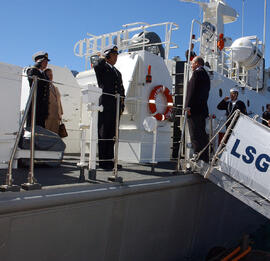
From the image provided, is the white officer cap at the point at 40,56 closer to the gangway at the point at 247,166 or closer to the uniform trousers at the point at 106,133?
the uniform trousers at the point at 106,133

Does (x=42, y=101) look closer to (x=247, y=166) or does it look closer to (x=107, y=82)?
(x=107, y=82)

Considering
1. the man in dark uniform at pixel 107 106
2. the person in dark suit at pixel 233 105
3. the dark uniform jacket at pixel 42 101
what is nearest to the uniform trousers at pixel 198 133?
the person in dark suit at pixel 233 105

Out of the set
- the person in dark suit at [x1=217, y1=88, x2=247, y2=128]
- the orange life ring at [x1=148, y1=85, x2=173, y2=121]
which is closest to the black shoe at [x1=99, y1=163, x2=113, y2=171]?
the orange life ring at [x1=148, y1=85, x2=173, y2=121]

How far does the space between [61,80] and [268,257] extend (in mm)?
5063

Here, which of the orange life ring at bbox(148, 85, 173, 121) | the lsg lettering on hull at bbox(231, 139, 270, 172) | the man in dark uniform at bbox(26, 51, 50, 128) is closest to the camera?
the lsg lettering on hull at bbox(231, 139, 270, 172)

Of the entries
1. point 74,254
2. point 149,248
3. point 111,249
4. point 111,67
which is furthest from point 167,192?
point 111,67

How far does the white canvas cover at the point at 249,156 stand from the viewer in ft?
12.2

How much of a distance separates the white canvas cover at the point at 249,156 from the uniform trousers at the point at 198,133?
670 mm

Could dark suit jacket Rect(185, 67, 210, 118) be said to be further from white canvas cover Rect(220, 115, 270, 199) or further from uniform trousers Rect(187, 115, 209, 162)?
white canvas cover Rect(220, 115, 270, 199)

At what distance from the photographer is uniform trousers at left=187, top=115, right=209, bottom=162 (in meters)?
4.68

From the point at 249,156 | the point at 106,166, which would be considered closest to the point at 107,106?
the point at 106,166

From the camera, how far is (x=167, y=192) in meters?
3.87

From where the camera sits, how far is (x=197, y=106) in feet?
15.3

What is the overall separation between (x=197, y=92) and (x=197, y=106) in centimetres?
21
